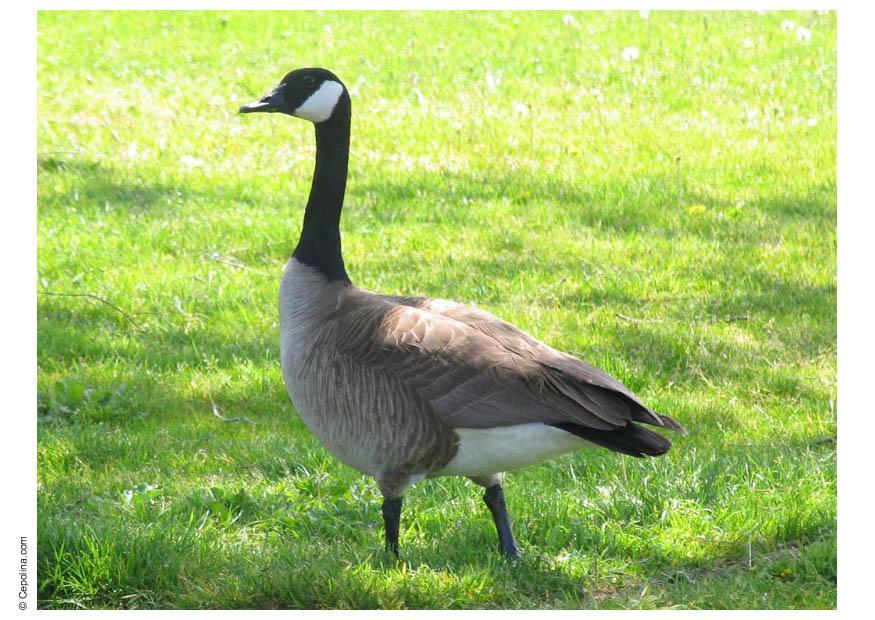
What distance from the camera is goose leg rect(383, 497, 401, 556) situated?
14.4 feet

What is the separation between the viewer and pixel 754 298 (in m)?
7.62

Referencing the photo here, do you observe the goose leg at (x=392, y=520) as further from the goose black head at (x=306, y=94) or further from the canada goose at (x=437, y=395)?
the goose black head at (x=306, y=94)

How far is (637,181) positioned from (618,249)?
1.47 metres

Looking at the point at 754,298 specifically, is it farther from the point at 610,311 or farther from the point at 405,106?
the point at 405,106

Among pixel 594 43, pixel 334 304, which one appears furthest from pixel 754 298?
pixel 594 43

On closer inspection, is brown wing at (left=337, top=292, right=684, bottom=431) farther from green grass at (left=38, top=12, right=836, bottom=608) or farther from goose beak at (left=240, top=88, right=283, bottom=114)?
goose beak at (left=240, top=88, right=283, bottom=114)

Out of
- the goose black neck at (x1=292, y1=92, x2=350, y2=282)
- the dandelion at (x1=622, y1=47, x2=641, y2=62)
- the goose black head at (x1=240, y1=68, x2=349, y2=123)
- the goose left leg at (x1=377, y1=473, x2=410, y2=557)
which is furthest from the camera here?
the dandelion at (x1=622, y1=47, x2=641, y2=62)

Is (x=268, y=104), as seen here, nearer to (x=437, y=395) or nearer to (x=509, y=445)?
(x=437, y=395)

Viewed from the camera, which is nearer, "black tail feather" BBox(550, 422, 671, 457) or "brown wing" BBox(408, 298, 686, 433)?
"black tail feather" BBox(550, 422, 671, 457)

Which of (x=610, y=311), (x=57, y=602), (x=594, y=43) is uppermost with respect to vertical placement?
(x=594, y=43)

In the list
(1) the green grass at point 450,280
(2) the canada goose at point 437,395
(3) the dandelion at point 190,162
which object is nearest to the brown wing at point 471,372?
(2) the canada goose at point 437,395

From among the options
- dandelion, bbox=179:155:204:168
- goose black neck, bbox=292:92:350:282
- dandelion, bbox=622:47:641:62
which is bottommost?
dandelion, bbox=179:155:204:168

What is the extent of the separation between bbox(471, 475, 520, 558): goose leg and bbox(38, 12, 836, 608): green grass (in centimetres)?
10

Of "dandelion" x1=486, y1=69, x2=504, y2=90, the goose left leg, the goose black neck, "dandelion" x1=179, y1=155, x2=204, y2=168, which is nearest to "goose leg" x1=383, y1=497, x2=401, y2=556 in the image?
the goose left leg
